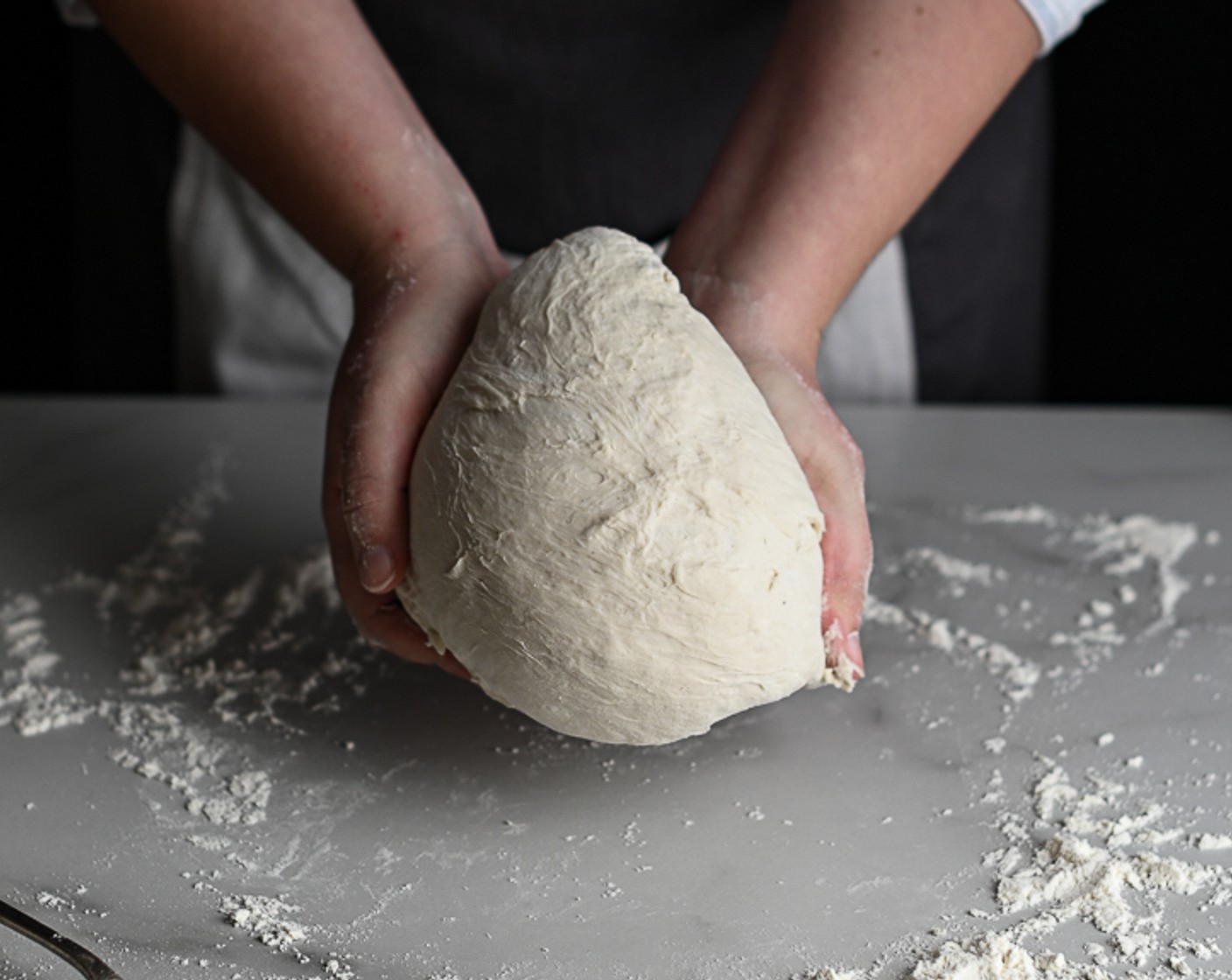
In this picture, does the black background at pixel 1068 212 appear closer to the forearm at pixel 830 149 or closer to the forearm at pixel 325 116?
the forearm at pixel 325 116

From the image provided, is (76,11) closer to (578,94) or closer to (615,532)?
(578,94)

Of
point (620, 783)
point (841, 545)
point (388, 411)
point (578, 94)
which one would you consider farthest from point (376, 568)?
point (578, 94)

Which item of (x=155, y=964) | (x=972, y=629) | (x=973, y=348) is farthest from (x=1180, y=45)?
(x=155, y=964)

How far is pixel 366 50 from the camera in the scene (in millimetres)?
1109

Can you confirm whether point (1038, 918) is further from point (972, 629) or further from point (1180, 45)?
point (1180, 45)

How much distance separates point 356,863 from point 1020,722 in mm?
523

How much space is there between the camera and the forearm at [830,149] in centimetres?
107

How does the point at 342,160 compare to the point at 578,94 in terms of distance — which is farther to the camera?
the point at 578,94

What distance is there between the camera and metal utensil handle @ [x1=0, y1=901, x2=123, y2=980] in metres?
0.72

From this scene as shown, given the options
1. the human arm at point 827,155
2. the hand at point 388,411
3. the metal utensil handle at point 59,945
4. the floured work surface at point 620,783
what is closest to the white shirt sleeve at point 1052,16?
the human arm at point 827,155

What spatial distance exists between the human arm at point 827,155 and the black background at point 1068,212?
2.84 ft

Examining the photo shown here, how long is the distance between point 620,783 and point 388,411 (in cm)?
32

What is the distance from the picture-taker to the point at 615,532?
81cm

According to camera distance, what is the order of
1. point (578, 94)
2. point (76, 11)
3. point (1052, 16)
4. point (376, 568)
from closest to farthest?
point (376, 568) < point (1052, 16) < point (76, 11) < point (578, 94)
